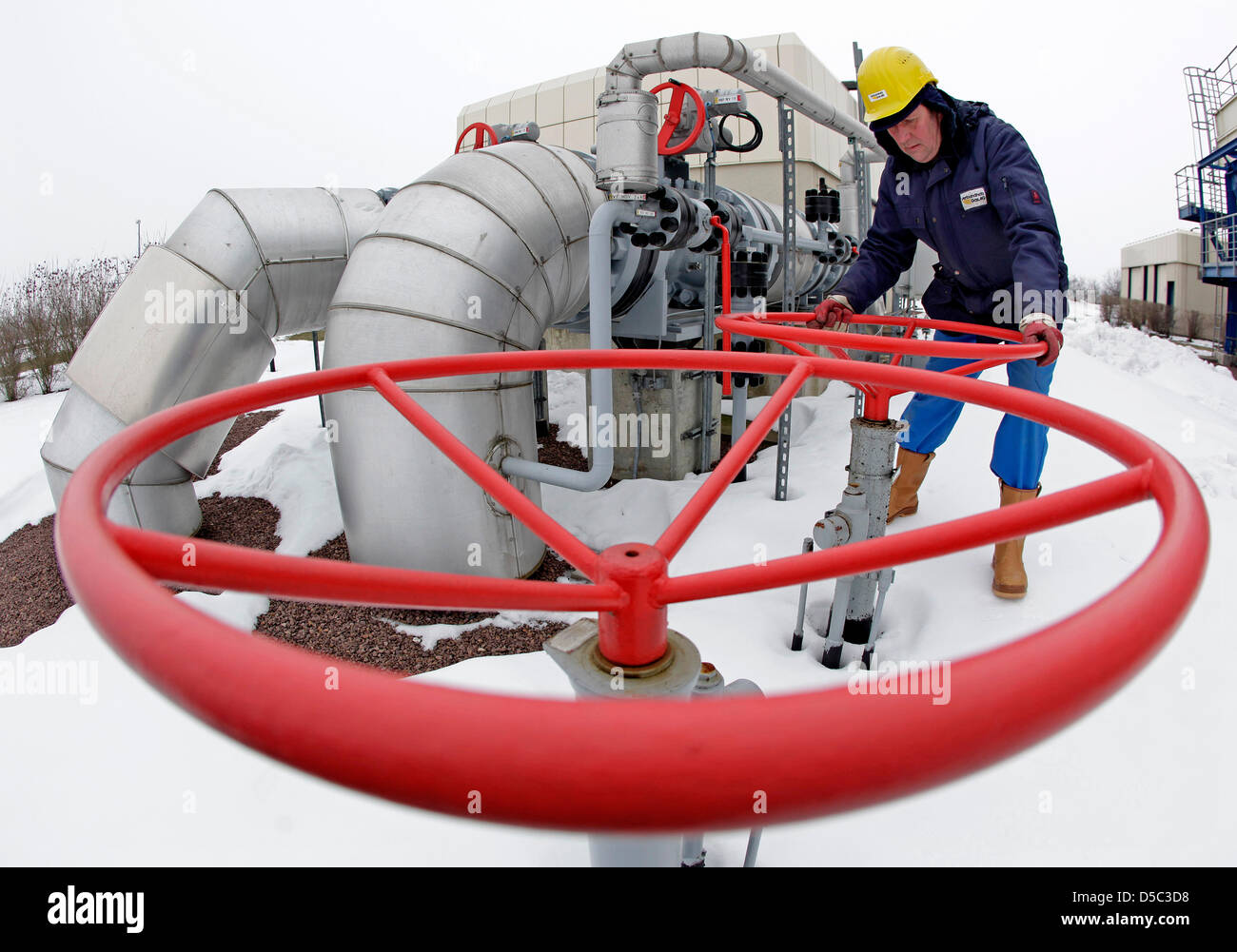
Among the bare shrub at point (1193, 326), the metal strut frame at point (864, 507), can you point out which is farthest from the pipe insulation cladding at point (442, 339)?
the bare shrub at point (1193, 326)

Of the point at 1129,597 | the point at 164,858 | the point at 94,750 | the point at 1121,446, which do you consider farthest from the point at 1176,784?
the point at 94,750

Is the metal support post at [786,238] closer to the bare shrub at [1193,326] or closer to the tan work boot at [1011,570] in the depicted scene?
the tan work boot at [1011,570]

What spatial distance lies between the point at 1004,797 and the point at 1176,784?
345 millimetres

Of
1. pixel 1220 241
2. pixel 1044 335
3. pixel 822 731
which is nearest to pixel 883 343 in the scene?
pixel 1044 335

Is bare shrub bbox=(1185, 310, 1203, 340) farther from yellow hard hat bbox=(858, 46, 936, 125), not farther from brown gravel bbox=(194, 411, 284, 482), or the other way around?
brown gravel bbox=(194, 411, 284, 482)

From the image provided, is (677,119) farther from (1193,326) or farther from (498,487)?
(1193,326)

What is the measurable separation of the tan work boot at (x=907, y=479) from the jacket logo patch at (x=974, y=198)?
2.84 feet

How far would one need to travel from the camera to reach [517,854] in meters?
1.37

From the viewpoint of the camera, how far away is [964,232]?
2053 millimetres

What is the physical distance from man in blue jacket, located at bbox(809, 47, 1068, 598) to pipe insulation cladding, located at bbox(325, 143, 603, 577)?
1183 millimetres

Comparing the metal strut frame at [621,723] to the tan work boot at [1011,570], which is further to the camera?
the tan work boot at [1011,570]

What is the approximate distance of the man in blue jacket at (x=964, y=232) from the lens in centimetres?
184

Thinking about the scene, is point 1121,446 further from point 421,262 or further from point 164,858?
point 421,262

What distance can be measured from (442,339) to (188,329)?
118 centimetres
